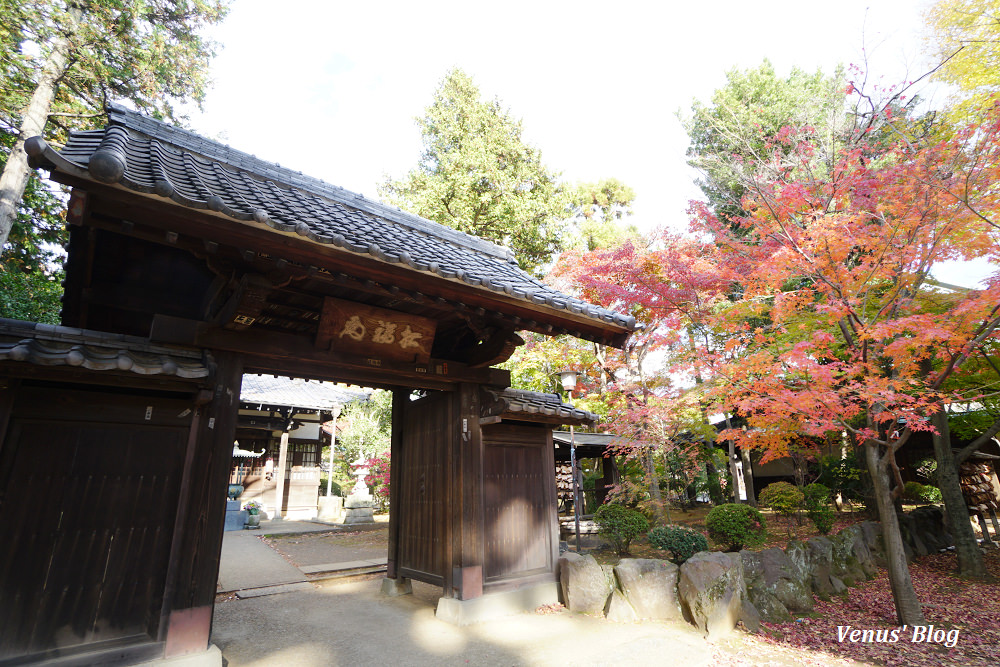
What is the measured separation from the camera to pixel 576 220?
22078 mm

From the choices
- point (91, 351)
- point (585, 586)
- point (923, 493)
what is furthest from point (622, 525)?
point (923, 493)

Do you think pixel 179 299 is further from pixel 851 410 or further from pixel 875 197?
pixel 875 197

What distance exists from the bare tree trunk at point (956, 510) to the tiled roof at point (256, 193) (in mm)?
7972

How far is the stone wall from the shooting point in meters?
5.70

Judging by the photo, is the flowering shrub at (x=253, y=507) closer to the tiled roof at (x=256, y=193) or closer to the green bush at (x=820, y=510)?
the tiled roof at (x=256, y=193)

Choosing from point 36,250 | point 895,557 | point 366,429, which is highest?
point 36,250

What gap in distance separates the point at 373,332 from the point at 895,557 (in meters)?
7.07

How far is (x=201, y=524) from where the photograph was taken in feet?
13.9

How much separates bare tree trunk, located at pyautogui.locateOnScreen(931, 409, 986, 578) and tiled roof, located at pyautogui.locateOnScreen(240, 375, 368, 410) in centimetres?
1786

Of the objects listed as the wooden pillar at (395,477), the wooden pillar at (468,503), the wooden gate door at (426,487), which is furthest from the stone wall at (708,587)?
the wooden pillar at (395,477)

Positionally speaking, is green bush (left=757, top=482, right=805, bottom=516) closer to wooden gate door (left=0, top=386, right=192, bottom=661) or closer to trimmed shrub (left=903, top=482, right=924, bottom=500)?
trimmed shrub (left=903, top=482, right=924, bottom=500)

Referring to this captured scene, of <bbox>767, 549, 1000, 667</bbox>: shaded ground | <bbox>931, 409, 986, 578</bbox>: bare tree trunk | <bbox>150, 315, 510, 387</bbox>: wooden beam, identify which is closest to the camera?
<bbox>150, 315, 510, 387</bbox>: wooden beam

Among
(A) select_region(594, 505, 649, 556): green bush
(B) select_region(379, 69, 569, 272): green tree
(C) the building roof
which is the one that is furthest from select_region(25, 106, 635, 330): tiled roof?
(B) select_region(379, 69, 569, 272): green tree

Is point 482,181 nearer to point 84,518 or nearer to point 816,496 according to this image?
point 816,496
